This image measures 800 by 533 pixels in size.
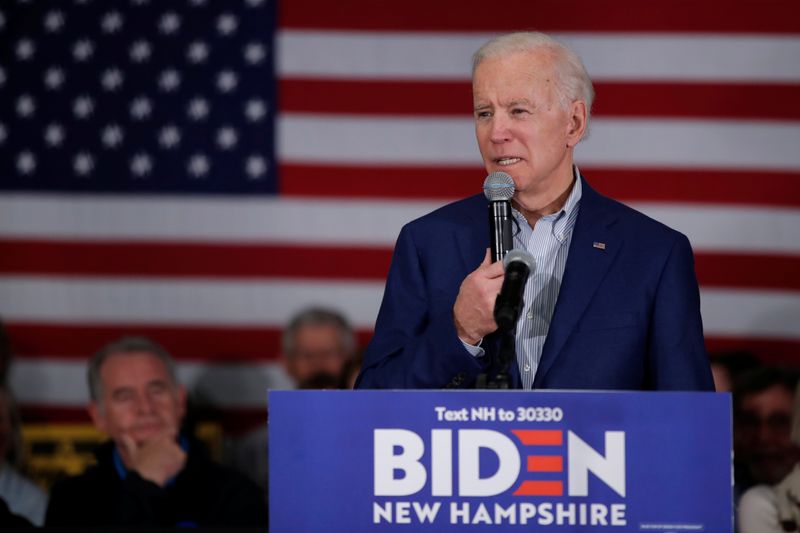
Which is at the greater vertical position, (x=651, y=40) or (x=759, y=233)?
(x=651, y=40)

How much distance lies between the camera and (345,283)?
17.1ft

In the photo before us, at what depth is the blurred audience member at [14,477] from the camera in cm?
407

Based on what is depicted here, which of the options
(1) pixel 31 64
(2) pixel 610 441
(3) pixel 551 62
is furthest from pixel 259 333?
(2) pixel 610 441

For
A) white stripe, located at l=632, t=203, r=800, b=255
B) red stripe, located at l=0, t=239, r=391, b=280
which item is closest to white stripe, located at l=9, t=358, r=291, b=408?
red stripe, located at l=0, t=239, r=391, b=280

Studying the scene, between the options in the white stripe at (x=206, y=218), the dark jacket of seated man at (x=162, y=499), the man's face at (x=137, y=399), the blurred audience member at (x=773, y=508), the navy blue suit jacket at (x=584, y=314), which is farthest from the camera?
the white stripe at (x=206, y=218)

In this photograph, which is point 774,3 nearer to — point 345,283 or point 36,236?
point 345,283

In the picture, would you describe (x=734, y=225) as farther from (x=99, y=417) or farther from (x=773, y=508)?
(x=99, y=417)

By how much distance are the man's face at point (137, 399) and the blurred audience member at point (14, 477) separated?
334mm

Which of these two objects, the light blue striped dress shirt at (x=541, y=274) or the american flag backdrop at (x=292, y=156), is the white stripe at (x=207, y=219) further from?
the light blue striped dress shirt at (x=541, y=274)

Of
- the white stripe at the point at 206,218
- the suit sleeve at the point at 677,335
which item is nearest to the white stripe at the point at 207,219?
the white stripe at the point at 206,218

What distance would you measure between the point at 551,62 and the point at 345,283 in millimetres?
3123

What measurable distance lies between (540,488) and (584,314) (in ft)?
1.55

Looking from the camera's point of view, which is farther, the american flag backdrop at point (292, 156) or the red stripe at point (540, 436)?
the american flag backdrop at point (292, 156)

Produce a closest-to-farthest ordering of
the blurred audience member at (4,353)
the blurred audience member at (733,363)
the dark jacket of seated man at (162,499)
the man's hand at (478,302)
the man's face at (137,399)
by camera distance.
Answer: the man's hand at (478,302)
the dark jacket of seated man at (162,499)
the man's face at (137,399)
the blurred audience member at (733,363)
the blurred audience member at (4,353)
